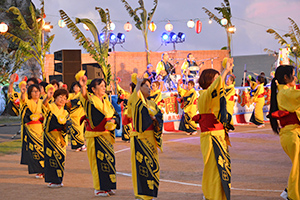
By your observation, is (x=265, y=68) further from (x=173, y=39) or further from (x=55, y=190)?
(x=55, y=190)

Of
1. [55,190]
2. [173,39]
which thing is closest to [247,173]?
[55,190]

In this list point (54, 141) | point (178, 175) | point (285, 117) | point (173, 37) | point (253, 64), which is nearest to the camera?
point (285, 117)

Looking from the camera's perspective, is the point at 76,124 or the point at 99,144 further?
the point at 76,124

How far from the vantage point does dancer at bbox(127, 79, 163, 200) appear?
5.54 metres

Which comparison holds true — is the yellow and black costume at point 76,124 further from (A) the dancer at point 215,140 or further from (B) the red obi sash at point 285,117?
(B) the red obi sash at point 285,117

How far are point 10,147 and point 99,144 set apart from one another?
7488 millimetres

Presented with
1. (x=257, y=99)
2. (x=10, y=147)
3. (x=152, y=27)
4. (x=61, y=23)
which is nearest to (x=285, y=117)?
(x=10, y=147)

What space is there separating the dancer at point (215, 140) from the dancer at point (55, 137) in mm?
2988

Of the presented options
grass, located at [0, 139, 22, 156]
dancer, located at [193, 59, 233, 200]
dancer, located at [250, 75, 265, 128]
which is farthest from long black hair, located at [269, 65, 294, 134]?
dancer, located at [250, 75, 265, 128]

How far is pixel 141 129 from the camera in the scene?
18.2ft

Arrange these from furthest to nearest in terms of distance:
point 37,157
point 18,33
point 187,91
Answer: point 18,33
point 187,91
point 37,157

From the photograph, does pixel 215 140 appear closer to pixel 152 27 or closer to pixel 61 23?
pixel 61 23

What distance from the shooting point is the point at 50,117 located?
7.20 m

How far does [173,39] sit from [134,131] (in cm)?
1932
